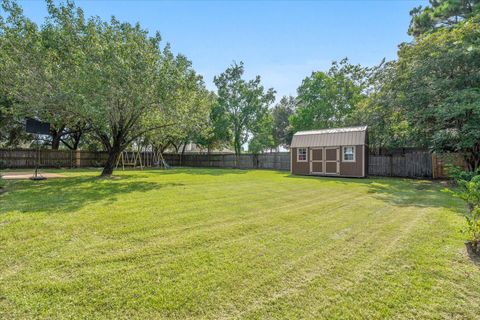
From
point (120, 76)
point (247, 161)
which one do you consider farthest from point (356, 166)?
point (120, 76)

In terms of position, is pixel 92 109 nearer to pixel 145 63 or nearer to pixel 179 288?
pixel 145 63

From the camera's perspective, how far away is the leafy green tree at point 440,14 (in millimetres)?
12741

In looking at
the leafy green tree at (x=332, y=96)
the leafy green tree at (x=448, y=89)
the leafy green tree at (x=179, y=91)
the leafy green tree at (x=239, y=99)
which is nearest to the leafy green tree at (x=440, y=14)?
the leafy green tree at (x=448, y=89)

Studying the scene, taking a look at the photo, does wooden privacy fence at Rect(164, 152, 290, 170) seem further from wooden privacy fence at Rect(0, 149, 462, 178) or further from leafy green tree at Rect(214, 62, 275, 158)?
leafy green tree at Rect(214, 62, 275, 158)

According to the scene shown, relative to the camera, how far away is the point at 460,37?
925 centimetres

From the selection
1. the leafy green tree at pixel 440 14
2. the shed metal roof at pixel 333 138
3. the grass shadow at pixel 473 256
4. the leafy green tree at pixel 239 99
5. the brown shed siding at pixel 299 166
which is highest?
the leafy green tree at pixel 440 14

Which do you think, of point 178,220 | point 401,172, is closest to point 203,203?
point 178,220

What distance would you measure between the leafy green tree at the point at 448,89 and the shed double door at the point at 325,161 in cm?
383

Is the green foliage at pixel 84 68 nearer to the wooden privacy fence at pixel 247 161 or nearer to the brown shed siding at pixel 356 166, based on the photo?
the brown shed siding at pixel 356 166

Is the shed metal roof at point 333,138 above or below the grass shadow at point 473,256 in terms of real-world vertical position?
above

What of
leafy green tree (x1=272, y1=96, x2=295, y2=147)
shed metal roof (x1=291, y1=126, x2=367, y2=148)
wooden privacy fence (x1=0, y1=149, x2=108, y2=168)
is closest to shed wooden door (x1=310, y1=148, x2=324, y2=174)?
shed metal roof (x1=291, y1=126, x2=367, y2=148)

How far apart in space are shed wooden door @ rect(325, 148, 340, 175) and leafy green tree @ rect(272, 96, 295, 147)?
70.7ft

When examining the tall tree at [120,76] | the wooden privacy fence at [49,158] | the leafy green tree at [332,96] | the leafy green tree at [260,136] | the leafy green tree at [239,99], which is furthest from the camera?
the leafy green tree at [260,136]

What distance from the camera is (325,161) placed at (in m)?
13.5
